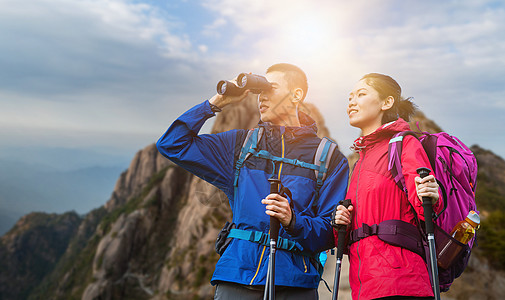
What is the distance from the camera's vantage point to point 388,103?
11.0 feet

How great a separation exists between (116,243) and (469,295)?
5592 cm

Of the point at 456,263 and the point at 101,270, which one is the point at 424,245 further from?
the point at 101,270

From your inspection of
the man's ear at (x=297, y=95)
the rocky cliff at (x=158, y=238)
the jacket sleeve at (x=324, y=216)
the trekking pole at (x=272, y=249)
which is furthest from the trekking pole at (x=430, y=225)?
the rocky cliff at (x=158, y=238)

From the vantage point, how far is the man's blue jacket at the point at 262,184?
9.59ft

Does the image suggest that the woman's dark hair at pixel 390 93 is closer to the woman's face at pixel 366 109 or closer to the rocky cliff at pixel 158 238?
the woman's face at pixel 366 109

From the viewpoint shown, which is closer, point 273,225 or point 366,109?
point 273,225

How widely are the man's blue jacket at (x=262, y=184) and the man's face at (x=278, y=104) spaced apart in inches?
5.6

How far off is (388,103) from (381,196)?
3.10 feet

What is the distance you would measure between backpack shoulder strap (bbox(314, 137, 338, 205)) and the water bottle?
1.03m

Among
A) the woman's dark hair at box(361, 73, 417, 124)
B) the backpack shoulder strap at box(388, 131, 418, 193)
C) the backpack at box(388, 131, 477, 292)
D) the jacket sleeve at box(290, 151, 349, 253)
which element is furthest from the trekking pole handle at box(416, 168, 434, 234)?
the woman's dark hair at box(361, 73, 417, 124)

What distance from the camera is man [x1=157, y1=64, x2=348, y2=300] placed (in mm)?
2910

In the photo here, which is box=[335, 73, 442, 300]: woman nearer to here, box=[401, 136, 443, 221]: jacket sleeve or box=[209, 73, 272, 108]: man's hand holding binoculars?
box=[401, 136, 443, 221]: jacket sleeve

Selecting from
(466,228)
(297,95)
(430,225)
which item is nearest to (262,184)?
(297,95)

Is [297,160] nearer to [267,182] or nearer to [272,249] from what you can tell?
[267,182]
